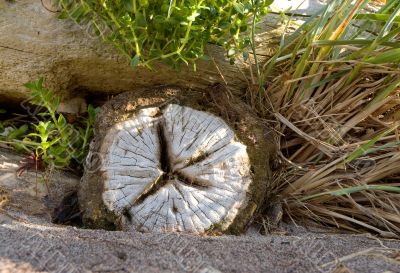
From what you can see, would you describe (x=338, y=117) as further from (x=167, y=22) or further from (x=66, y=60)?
(x=66, y=60)

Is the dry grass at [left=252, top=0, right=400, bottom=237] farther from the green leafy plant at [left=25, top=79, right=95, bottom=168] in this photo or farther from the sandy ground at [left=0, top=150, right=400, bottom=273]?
the green leafy plant at [left=25, top=79, right=95, bottom=168]

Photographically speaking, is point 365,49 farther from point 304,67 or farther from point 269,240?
point 269,240

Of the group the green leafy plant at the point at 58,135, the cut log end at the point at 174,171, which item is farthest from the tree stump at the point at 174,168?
the green leafy plant at the point at 58,135

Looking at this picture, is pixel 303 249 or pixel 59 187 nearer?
pixel 303 249

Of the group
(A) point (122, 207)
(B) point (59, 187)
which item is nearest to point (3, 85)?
(B) point (59, 187)

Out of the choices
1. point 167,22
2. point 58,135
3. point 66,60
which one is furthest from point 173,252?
point 66,60

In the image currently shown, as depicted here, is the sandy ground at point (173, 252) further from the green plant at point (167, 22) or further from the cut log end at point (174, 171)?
the green plant at point (167, 22)

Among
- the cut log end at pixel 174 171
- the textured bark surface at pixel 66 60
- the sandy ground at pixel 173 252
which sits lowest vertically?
the sandy ground at pixel 173 252
